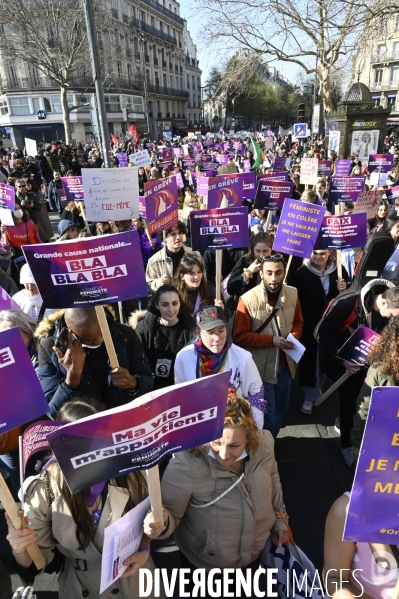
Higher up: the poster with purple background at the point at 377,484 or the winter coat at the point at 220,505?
the poster with purple background at the point at 377,484

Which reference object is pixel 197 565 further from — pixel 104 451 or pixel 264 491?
pixel 104 451

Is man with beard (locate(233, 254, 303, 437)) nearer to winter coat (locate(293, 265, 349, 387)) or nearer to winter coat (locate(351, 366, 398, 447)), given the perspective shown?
winter coat (locate(293, 265, 349, 387))

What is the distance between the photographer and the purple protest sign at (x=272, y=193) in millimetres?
6129

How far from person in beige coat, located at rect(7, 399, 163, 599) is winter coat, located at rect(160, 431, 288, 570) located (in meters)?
0.20

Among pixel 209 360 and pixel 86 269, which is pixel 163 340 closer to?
pixel 209 360

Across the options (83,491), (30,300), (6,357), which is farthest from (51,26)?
(83,491)

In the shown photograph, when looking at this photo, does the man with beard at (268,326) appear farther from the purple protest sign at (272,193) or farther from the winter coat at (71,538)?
the purple protest sign at (272,193)

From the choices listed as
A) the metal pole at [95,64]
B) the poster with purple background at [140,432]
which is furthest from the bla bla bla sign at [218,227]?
the metal pole at [95,64]

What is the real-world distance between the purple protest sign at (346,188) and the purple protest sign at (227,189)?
1.79 m

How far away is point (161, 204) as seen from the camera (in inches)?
197

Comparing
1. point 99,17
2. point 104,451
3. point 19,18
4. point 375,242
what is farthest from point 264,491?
point 99,17

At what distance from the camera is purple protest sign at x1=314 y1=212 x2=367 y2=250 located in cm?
418

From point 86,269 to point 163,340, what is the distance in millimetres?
1065

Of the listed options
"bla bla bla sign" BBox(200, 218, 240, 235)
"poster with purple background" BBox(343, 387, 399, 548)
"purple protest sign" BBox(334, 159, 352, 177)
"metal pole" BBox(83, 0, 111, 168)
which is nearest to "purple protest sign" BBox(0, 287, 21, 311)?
"bla bla bla sign" BBox(200, 218, 240, 235)
